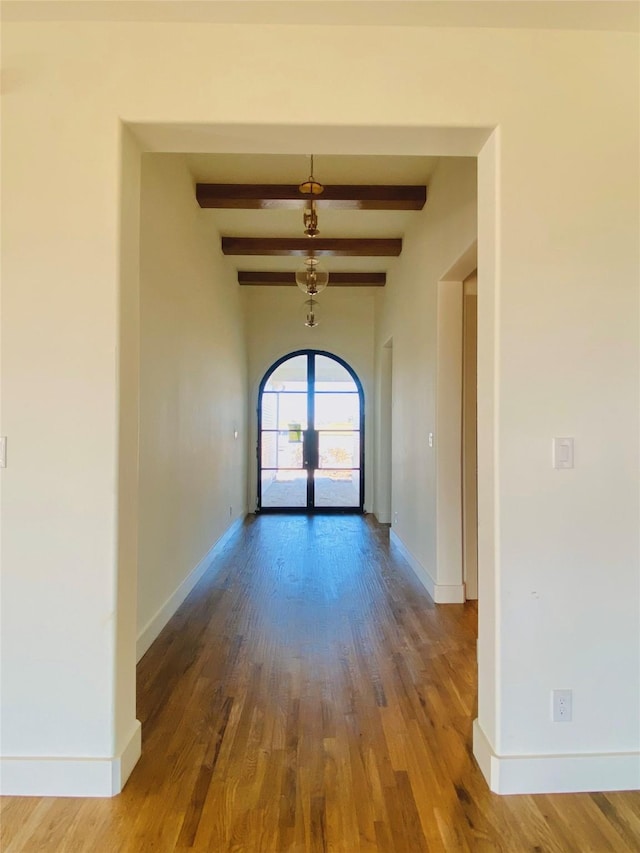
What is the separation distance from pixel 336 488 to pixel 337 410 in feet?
3.90

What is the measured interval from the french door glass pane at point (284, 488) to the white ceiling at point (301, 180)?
3.07 meters

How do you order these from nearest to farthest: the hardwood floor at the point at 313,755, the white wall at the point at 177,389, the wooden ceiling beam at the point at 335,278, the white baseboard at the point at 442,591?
the hardwood floor at the point at 313,755
the white wall at the point at 177,389
the white baseboard at the point at 442,591
the wooden ceiling beam at the point at 335,278

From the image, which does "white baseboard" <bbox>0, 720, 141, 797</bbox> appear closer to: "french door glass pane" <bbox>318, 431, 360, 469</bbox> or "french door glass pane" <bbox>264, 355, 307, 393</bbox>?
"french door glass pane" <bbox>318, 431, 360, 469</bbox>

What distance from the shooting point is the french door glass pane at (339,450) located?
741cm

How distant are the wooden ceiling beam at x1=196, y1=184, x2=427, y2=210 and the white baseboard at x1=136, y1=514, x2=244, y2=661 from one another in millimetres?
3047

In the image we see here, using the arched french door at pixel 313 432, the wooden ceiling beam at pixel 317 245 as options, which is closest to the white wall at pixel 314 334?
the arched french door at pixel 313 432

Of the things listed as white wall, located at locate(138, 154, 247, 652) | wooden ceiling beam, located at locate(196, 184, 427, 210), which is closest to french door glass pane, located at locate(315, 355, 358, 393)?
white wall, located at locate(138, 154, 247, 652)

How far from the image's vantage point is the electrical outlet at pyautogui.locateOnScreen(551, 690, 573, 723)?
68.6 inches

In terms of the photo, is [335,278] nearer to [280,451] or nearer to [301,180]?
[301,180]

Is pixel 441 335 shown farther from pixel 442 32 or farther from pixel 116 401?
pixel 116 401

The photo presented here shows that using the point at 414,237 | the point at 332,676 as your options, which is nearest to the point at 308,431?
the point at 414,237

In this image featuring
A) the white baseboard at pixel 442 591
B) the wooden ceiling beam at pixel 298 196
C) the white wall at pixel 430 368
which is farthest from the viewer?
the wooden ceiling beam at pixel 298 196

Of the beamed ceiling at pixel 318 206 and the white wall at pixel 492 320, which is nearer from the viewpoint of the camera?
the white wall at pixel 492 320

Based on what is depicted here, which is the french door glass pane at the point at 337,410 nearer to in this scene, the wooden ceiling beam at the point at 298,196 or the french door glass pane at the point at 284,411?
the french door glass pane at the point at 284,411
